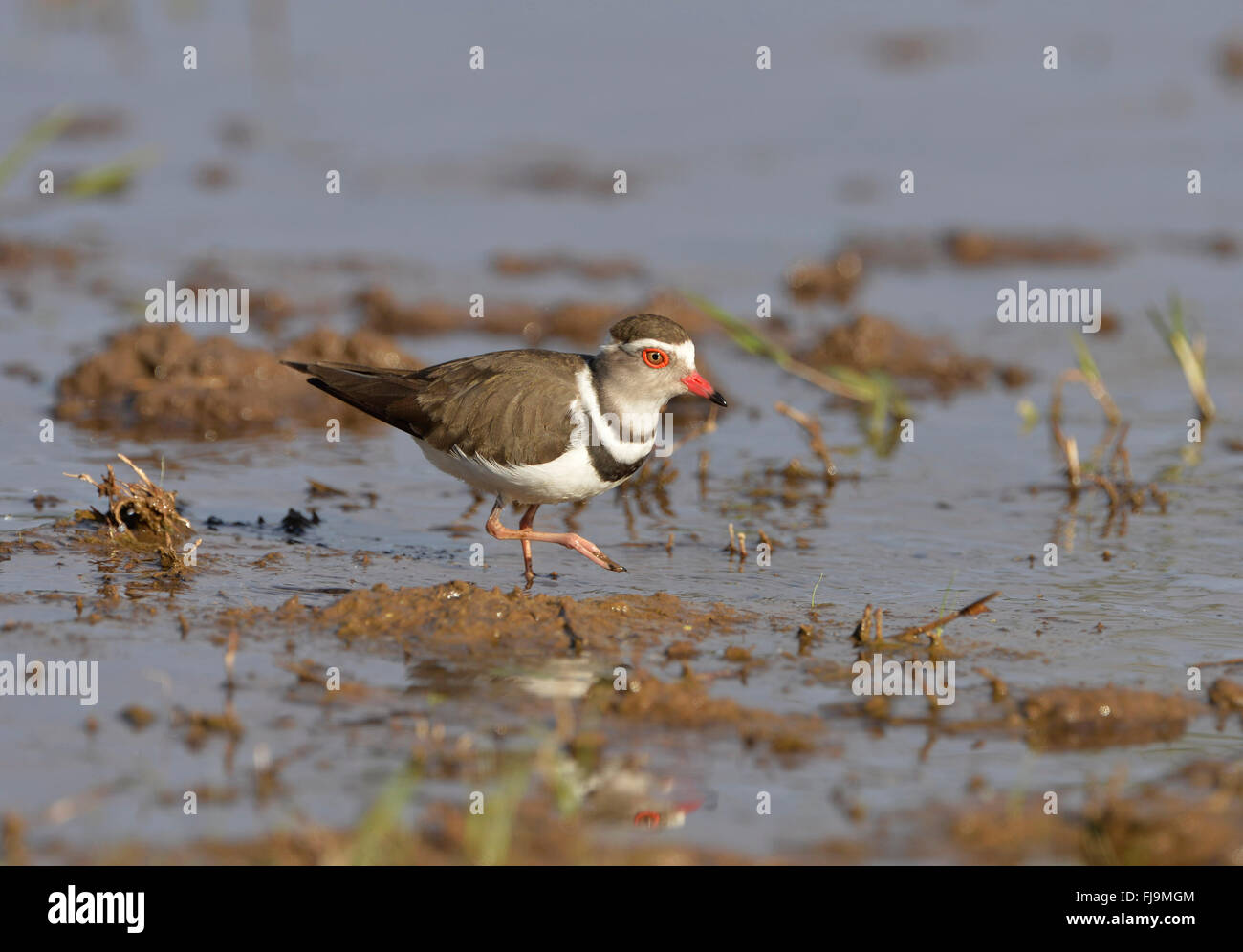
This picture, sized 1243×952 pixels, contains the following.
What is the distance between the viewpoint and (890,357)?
12.1m

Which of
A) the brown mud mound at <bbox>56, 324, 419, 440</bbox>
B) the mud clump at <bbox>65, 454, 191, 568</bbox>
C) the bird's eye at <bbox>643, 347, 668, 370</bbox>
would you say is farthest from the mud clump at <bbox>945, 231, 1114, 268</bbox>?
the mud clump at <bbox>65, 454, 191, 568</bbox>

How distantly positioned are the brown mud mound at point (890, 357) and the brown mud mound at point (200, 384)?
3120 mm

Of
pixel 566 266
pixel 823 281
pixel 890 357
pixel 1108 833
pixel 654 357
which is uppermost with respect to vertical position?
pixel 566 266

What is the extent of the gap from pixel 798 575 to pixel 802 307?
6.18 meters

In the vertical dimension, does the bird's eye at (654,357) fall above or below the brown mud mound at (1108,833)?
above

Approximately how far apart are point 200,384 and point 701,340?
415 cm

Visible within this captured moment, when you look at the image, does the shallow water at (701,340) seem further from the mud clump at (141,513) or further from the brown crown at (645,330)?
the brown crown at (645,330)

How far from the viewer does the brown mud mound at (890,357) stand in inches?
471

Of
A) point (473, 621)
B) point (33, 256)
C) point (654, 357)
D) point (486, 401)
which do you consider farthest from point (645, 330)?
point (33, 256)

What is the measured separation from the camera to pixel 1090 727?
20.2 feet

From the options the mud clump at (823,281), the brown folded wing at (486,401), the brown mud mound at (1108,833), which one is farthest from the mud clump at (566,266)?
the brown mud mound at (1108,833)

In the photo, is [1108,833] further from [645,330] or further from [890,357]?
[890,357]

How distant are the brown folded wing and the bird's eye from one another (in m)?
0.31

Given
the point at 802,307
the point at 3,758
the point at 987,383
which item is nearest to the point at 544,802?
the point at 3,758
